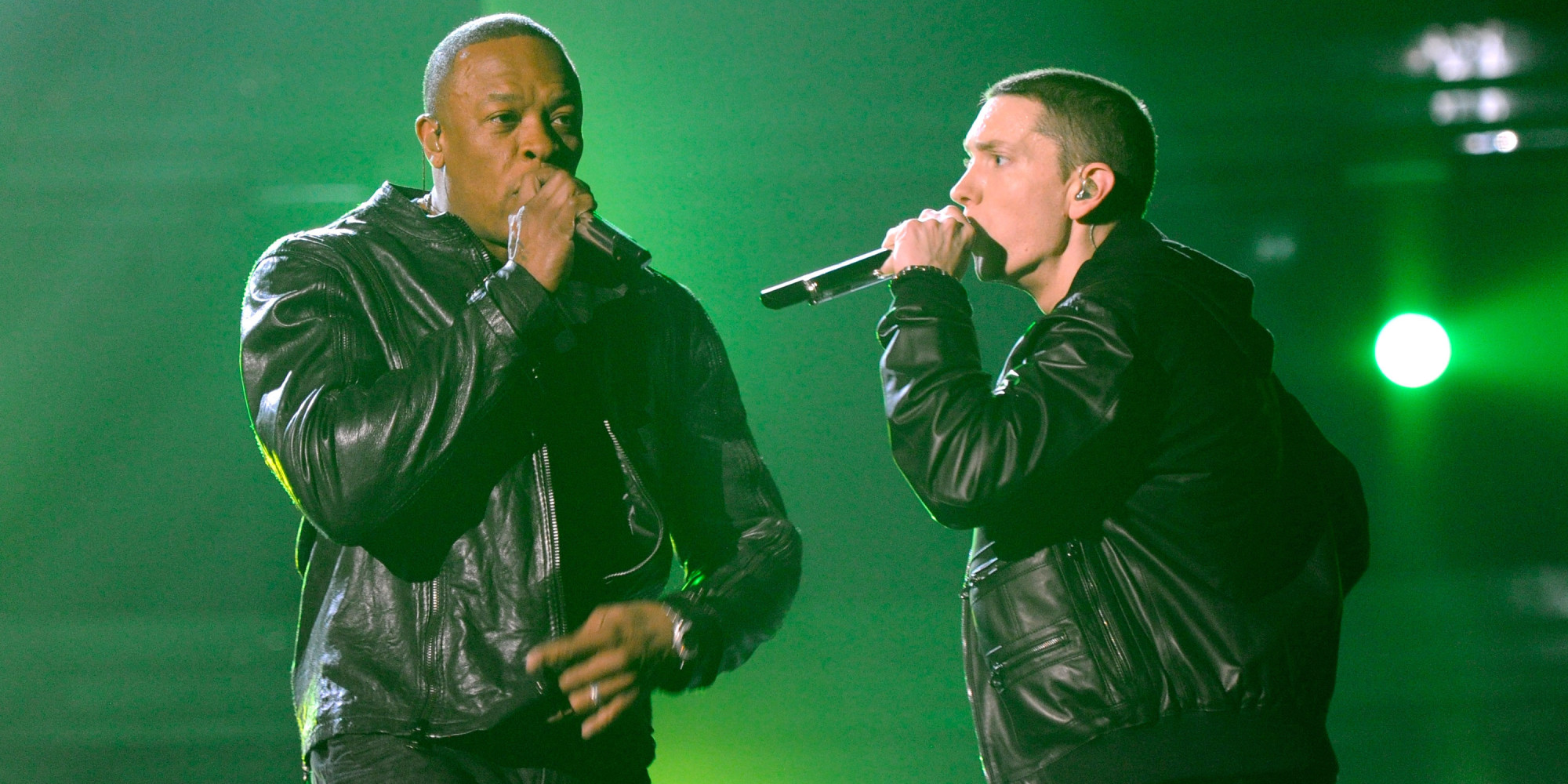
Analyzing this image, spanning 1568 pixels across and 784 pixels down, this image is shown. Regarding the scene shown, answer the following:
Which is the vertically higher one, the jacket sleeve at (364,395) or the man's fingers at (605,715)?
the jacket sleeve at (364,395)

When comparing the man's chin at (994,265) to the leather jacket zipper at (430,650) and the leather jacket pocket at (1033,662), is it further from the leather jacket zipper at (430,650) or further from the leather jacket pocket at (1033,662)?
the leather jacket zipper at (430,650)

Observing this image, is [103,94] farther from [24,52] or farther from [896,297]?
[896,297]

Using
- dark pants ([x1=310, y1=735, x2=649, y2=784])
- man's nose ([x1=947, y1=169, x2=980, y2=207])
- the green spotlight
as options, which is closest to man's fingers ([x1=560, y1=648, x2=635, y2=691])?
dark pants ([x1=310, y1=735, x2=649, y2=784])

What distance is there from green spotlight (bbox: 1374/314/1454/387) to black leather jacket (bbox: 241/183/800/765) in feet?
10.1

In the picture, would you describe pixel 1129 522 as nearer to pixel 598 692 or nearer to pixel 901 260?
pixel 901 260

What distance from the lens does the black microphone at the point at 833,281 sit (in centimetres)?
174

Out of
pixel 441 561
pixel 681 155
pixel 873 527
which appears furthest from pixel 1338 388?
pixel 441 561

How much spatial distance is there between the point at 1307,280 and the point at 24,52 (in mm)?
4158

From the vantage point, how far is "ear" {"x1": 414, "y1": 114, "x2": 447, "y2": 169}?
1.63 metres

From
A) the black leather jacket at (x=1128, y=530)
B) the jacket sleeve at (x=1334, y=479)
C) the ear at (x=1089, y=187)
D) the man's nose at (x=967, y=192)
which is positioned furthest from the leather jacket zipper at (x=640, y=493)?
the jacket sleeve at (x=1334, y=479)

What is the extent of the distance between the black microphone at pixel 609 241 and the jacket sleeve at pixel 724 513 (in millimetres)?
257

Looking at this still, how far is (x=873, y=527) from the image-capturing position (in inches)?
145

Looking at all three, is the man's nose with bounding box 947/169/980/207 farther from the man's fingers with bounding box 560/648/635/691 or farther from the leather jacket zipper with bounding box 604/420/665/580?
the man's fingers with bounding box 560/648/635/691

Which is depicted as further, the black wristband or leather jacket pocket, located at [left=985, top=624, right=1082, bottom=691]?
the black wristband
